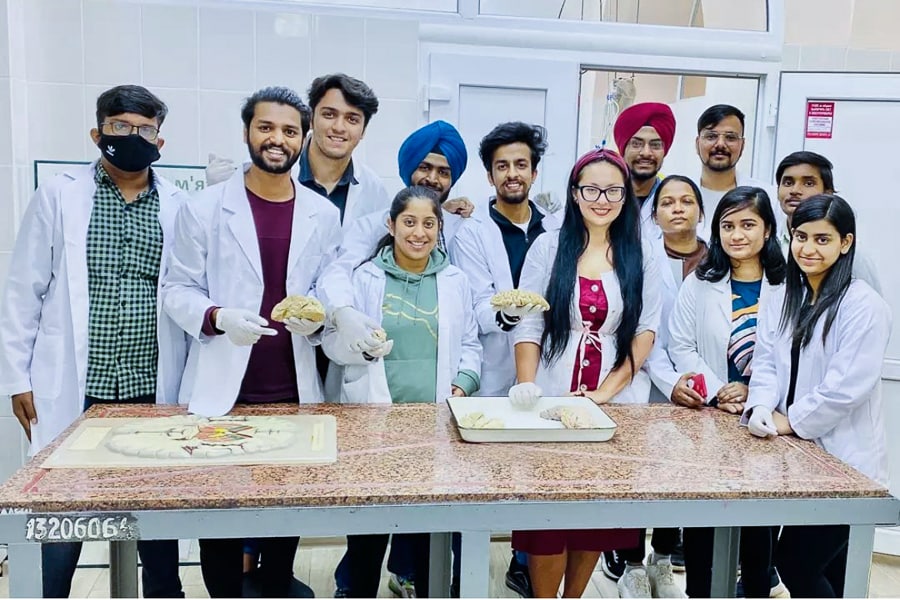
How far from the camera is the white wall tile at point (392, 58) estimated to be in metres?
2.74

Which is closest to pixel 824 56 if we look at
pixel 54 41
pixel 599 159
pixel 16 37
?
pixel 599 159

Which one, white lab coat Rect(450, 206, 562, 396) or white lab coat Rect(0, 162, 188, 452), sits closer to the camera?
white lab coat Rect(0, 162, 188, 452)

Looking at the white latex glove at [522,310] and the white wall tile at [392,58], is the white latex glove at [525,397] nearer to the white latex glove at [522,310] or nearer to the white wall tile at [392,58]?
the white latex glove at [522,310]

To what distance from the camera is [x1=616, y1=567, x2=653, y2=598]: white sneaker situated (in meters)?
2.43

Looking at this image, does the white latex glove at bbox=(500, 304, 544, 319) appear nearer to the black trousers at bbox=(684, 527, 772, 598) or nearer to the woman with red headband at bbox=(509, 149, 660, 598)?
the woman with red headband at bbox=(509, 149, 660, 598)

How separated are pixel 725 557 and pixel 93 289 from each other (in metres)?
1.91

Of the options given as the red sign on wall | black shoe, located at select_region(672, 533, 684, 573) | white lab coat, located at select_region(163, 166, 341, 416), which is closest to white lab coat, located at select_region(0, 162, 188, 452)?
white lab coat, located at select_region(163, 166, 341, 416)

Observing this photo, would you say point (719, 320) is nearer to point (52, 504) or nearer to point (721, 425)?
point (721, 425)

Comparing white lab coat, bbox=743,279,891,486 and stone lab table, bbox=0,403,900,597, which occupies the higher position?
white lab coat, bbox=743,279,891,486

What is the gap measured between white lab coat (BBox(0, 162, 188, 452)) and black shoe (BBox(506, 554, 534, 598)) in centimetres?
153

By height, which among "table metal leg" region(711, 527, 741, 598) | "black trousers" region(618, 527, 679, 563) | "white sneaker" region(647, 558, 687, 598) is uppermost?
"table metal leg" region(711, 527, 741, 598)

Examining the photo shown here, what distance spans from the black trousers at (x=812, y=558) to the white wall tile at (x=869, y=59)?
2.30 metres

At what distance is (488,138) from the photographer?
98.3 inches

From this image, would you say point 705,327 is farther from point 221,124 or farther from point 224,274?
point 221,124
